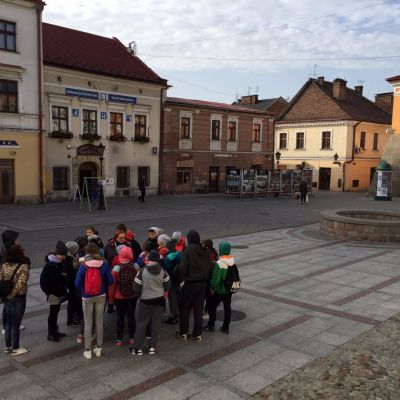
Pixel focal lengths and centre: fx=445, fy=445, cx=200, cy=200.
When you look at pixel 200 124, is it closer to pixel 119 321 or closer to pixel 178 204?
pixel 178 204

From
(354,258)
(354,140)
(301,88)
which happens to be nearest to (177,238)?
(354,258)

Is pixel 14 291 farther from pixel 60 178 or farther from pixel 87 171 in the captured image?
pixel 87 171

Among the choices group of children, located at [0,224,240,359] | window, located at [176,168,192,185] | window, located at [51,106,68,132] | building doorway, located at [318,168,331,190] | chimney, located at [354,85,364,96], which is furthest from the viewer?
chimney, located at [354,85,364,96]

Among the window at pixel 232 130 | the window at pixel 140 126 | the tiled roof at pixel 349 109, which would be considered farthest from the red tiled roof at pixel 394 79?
the window at pixel 140 126

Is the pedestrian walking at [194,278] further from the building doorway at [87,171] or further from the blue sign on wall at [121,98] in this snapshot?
the blue sign on wall at [121,98]

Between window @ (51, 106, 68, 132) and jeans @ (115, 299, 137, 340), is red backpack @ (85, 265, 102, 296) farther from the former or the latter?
window @ (51, 106, 68, 132)

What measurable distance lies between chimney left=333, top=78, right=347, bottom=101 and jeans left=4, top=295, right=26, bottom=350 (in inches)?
1702

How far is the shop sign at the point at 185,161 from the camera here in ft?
109

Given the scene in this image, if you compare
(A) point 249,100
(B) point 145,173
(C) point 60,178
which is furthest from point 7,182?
(A) point 249,100

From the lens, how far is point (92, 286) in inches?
233

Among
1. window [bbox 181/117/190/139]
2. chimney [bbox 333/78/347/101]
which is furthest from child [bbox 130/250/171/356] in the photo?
chimney [bbox 333/78/347/101]

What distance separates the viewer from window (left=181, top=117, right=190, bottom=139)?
33.4 metres

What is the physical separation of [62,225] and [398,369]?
1437 centimetres

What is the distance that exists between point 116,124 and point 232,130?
11.1 meters
